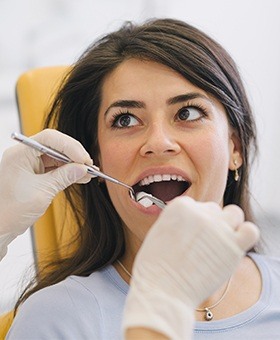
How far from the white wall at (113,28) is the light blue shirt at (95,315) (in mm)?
757

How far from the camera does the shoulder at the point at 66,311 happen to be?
1.20 m

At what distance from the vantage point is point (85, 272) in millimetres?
1412

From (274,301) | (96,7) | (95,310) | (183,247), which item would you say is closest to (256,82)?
(96,7)

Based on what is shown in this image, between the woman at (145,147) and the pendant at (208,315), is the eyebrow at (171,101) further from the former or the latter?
the pendant at (208,315)

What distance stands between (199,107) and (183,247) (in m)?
0.55

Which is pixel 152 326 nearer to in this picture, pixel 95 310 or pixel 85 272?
pixel 95 310

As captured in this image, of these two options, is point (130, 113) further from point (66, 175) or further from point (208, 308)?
point (208, 308)

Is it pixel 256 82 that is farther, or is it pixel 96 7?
pixel 256 82

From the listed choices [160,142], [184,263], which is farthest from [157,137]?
[184,263]

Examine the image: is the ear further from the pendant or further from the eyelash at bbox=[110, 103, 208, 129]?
the pendant

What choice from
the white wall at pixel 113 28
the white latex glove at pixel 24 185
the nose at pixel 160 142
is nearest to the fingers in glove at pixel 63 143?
the white latex glove at pixel 24 185

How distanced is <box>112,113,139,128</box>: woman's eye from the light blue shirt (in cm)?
30

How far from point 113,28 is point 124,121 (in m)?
1.18

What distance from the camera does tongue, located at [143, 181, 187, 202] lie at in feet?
4.58
